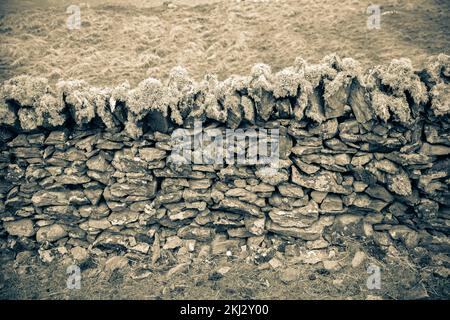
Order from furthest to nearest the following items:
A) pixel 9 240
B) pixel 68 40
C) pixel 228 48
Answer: pixel 68 40 → pixel 228 48 → pixel 9 240

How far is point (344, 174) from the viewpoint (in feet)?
19.5

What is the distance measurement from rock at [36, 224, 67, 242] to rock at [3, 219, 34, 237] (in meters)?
0.19

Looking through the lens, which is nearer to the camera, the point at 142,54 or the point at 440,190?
the point at 440,190

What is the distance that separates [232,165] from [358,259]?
9.74 ft

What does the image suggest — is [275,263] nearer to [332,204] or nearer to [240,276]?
[240,276]

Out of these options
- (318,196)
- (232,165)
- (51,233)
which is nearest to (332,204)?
(318,196)

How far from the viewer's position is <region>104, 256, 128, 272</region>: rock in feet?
20.3

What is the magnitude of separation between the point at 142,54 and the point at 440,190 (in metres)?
7.53

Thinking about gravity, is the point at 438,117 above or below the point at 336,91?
below

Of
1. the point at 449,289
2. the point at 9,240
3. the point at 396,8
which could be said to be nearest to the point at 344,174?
the point at 449,289

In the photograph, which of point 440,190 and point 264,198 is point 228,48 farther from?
point 440,190

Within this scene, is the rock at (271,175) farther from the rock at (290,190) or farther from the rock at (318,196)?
the rock at (318,196)

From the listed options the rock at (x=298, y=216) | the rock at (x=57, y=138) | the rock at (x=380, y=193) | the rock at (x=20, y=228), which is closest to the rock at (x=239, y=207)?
the rock at (x=298, y=216)

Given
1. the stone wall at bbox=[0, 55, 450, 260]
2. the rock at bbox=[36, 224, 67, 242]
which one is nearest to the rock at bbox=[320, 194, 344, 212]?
the stone wall at bbox=[0, 55, 450, 260]
